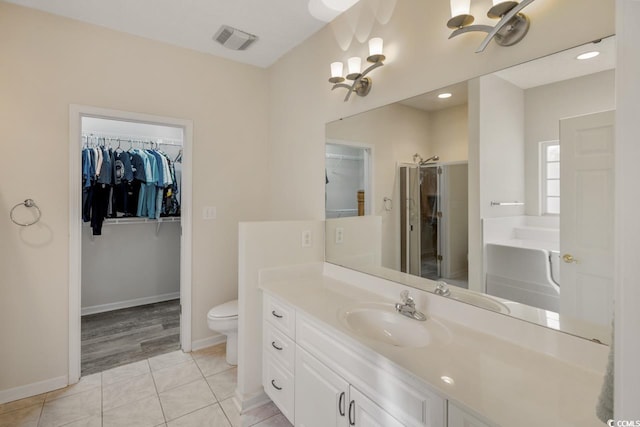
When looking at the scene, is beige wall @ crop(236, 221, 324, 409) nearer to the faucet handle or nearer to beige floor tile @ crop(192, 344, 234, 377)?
beige floor tile @ crop(192, 344, 234, 377)

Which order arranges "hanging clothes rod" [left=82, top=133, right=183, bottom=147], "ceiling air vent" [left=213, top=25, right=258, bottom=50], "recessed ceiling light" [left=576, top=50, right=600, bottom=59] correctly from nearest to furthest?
"recessed ceiling light" [left=576, top=50, right=600, bottom=59]
"ceiling air vent" [left=213, top=25, right=258, bottom=50]
"hanging clothes rod" [left=82, top=133, right=183, bottom=147]

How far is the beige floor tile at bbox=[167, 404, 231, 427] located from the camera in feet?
5.99

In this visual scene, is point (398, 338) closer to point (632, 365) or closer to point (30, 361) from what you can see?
point (632, 365)

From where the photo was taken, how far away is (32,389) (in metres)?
2.11

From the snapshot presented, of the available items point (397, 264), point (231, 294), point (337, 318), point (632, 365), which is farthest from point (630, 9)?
point (231, 294)

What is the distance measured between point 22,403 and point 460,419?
8.96 ft

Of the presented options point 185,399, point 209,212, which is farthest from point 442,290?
point 209,212

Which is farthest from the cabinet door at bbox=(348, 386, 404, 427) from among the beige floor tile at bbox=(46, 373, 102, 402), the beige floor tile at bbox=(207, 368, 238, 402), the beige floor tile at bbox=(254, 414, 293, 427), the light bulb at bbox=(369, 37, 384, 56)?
the beige floor tile at bbox=(46, 373, 102, 402)

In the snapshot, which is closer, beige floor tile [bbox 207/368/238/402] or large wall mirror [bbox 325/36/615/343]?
large wall mirror [bbox 325/36/615/343]

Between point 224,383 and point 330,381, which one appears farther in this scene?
point 224,383

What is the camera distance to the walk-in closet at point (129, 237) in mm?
3080

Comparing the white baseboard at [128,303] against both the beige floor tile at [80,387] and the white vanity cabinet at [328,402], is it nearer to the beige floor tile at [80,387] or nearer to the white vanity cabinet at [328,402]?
the beige floor tile at [80,387]

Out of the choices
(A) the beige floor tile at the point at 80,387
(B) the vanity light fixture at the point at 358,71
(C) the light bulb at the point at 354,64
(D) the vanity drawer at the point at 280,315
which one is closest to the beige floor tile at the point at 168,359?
(A) the beige floor tile at the point at 80,387

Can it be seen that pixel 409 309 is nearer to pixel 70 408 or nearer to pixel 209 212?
pixel 209 212
